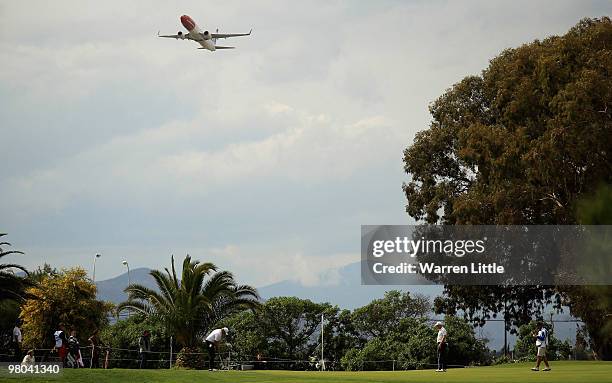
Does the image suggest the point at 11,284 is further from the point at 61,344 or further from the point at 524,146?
the point at 524,146

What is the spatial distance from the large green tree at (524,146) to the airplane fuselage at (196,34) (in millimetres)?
15214

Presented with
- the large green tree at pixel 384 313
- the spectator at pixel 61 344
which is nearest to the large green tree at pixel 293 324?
the large green tree at pixel 384 313

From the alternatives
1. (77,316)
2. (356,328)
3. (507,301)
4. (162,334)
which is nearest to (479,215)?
(507,301)

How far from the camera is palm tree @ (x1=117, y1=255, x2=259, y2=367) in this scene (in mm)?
49219

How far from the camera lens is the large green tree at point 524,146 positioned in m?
46.2

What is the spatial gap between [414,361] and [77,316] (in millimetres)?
19873

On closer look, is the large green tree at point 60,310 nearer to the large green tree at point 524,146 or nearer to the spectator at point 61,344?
the spectator at point 61,344

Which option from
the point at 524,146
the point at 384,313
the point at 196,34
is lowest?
the point at 384,313

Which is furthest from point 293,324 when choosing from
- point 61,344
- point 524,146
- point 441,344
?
point 441,344

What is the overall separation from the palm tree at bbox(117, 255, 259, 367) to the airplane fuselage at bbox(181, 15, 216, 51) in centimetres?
A: 1563

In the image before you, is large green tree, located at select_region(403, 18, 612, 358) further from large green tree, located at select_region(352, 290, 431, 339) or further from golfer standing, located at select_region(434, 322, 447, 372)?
golfer standing, located at select_region(434, 322, 447, 372)

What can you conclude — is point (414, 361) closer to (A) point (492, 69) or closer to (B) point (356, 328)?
(B) point (356, 328)

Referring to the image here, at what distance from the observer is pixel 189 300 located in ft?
161

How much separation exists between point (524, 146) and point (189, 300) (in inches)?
751
